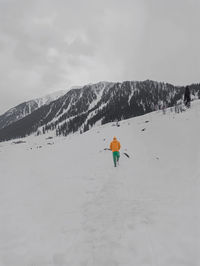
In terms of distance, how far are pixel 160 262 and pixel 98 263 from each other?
1.27 meters

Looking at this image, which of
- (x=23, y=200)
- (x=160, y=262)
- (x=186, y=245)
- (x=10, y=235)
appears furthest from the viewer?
(x=23, y=200)

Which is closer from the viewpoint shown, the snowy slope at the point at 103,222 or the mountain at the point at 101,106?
the snowy slope at the point at 103,222

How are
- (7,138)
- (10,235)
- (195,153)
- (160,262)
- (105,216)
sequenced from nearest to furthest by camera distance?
(160,262), (10,235), (105,216), (195,153), (7,138)

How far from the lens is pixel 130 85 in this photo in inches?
6476

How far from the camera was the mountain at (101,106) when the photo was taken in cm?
11531

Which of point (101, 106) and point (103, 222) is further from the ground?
point (101, 106)

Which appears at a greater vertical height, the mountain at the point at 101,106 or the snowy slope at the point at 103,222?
the mountain at the point at 101,106

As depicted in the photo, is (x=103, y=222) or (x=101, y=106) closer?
(x=103, y=222)

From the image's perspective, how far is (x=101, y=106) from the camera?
146 m

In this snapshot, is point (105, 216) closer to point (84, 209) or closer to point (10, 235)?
point (84, 209)

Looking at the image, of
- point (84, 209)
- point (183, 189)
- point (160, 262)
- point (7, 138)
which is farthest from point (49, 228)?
point (7, 138)

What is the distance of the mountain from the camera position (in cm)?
11531

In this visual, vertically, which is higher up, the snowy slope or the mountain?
the mountain

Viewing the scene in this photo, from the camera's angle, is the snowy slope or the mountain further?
the mountain
